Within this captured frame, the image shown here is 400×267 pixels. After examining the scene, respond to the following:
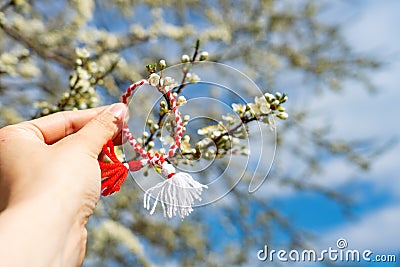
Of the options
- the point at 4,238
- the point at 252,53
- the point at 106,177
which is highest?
the point at 252,53

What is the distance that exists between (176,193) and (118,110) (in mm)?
213

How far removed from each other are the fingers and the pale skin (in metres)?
0.02

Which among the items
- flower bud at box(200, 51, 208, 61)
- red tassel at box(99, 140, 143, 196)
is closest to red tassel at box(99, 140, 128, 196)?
red tassel at box(99, 140, 143, 196)

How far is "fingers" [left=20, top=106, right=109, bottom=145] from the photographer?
3.70 ft

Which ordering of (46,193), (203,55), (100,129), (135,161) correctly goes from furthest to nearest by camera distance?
(203,55), (135,161), (100,129), (46,193)

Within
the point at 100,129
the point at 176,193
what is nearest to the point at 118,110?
the point at 100,129

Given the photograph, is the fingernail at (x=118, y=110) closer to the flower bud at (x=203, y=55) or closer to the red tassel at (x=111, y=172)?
the red tassel at (x=111, y=172)

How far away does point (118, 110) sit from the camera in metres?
1.15

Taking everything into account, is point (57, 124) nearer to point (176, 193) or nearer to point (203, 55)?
point (176, 193)

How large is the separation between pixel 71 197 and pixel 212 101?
1.43 ft

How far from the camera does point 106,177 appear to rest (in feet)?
3.73

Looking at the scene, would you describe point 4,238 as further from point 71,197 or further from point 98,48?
point 98,48

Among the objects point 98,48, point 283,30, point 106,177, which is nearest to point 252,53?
point 283,30

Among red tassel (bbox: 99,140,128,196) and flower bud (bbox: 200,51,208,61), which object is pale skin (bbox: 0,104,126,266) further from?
flower bud (bbox: 200,51,208,61)
